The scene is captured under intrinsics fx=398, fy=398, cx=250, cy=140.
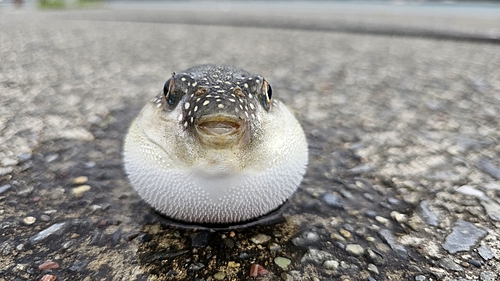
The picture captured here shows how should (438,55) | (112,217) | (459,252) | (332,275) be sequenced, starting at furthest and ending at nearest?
(438,55)
(112,217)
(459,252)
(332,275)

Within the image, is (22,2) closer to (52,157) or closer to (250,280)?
(52,157)

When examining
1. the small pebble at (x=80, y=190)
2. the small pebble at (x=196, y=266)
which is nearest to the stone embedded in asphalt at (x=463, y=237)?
the small pebble at (x=196, y=266)

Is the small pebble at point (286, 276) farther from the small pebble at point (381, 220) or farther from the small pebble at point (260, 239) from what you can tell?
the small pebble at point (381, 220)

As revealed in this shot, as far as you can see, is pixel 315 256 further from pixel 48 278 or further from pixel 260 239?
A: pixel 48 278

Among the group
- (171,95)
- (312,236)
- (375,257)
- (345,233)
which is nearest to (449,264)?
(375,257)

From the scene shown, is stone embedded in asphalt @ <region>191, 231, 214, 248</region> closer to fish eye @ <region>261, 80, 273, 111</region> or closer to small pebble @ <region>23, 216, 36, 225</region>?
fish eye @ <region>261, 80, 273, 111</region>

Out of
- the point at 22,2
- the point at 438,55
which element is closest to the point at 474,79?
Result: the point at 438,55

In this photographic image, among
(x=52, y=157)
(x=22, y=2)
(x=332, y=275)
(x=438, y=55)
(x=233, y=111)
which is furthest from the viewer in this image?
(x=22, y=2)
